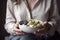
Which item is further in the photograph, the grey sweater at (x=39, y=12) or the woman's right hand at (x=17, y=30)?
the grey sweater at (x=39, y=12)

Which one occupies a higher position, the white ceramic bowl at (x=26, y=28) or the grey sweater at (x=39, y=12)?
the grey sweater at (x=39, y=12)

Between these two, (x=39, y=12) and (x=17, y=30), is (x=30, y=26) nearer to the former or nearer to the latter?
(x=17, y=30)

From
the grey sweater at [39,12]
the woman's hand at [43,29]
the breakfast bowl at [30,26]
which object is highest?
the grey sweater at [39,12]

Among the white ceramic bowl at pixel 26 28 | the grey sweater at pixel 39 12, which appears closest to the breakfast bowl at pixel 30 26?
the white ceramic bowl at pixel 26 28

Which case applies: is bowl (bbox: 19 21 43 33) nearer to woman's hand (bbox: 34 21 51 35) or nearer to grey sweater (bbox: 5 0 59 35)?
woman's hand (bbox: 34 21 51 35)

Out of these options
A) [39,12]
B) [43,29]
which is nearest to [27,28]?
[43,29]

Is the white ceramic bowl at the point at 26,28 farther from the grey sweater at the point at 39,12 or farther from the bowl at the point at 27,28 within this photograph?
the grey sweater at the point at 39,12

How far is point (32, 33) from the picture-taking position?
4.06 feet

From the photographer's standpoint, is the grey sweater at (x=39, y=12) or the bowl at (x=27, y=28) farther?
the grey sweater at (x=39, y=12)

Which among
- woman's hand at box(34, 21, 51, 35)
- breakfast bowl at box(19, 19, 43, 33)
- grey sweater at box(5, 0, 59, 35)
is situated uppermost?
grey sweater at box(5, 0, 59, 35)

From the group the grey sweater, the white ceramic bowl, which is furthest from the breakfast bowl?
the grey sweater

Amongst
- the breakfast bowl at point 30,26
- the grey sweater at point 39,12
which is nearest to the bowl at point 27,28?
the breakfast bowl at point 30,26

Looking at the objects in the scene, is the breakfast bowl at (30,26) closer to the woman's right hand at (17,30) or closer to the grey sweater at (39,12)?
the woman's right hand at (17,30)

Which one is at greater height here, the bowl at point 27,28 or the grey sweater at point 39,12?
the grey sweater at point 39,12
